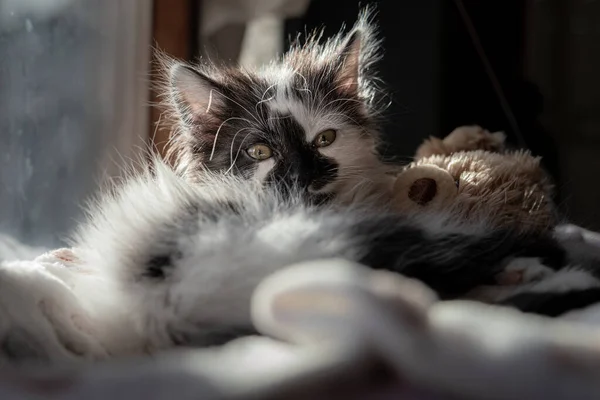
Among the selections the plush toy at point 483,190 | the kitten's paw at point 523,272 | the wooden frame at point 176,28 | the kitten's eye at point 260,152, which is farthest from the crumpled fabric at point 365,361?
the wooden frame at point 176,28

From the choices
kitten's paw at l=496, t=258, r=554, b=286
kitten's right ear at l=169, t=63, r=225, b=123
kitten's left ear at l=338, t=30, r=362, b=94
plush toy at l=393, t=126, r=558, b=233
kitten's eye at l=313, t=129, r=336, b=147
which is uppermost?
kitten's left ear at l=338, t=30, r=362, b=94

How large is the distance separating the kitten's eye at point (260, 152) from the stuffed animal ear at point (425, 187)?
217 millimetres

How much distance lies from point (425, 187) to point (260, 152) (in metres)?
0.28

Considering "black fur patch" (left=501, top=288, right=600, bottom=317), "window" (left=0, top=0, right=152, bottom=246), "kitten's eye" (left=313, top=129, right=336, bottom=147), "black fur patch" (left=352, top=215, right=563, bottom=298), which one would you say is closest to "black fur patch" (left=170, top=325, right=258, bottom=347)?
"black fur patch" (left=352, top=215, right=563, bottom=298)

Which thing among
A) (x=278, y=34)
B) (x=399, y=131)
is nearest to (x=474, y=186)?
(x=399, y=131)

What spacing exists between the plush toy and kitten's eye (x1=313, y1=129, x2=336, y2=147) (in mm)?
134

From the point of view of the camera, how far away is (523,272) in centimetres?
71

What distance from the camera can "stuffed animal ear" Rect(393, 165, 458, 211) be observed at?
99 centimetres

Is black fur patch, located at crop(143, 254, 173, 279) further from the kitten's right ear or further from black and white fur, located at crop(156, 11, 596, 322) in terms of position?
the kitten's right ear

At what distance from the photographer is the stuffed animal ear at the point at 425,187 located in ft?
3.26

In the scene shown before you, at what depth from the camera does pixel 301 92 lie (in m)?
1.02

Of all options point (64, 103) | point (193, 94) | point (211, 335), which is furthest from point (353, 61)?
point (64, 103)

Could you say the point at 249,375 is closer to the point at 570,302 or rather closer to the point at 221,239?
the point at 221,239

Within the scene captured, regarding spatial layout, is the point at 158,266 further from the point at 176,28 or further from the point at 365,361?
the point at 176,28
